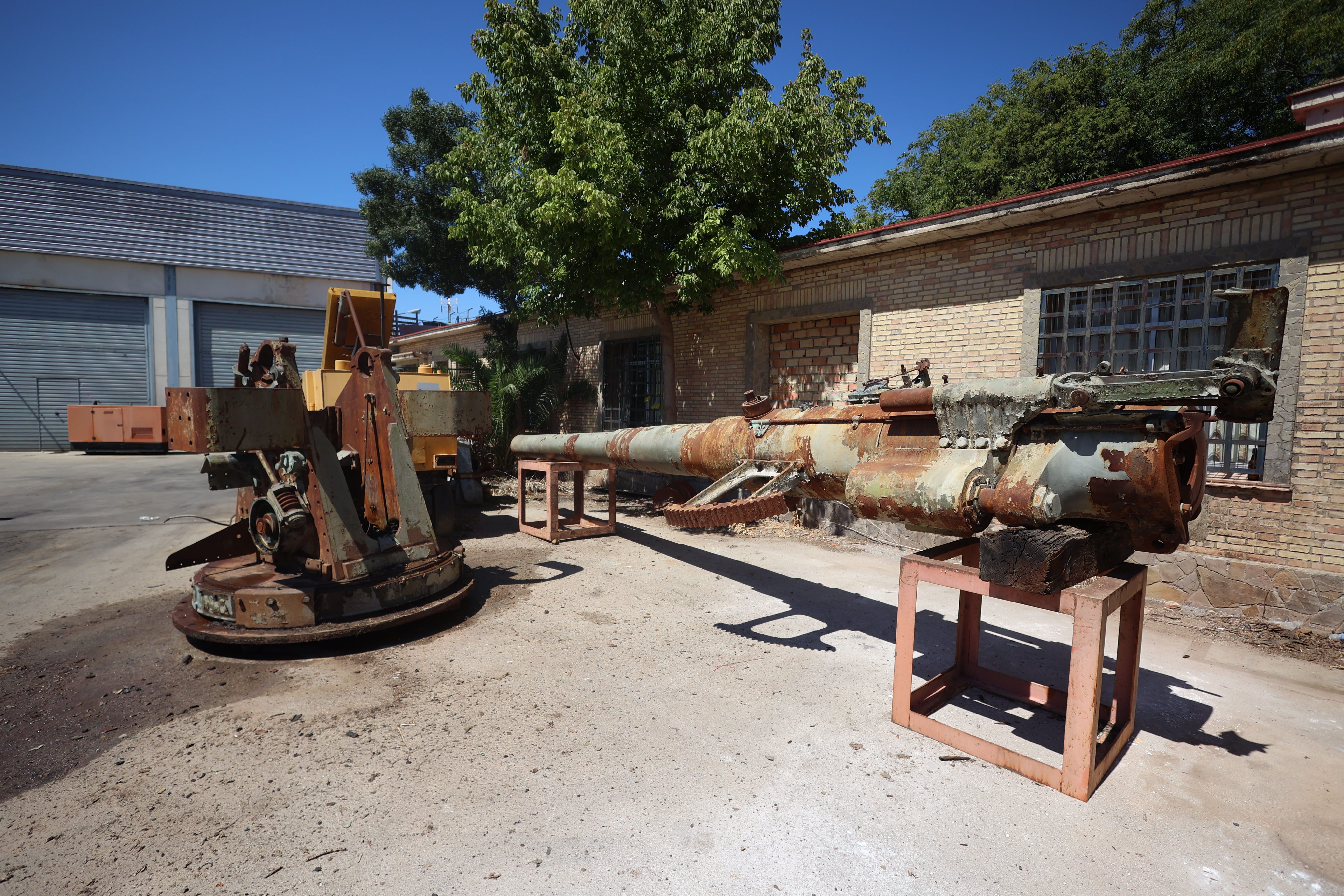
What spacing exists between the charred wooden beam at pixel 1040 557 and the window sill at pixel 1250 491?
333cm

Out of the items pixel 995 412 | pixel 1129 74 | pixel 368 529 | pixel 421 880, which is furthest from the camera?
pixel 1129 74

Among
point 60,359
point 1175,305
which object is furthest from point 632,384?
point 60,359

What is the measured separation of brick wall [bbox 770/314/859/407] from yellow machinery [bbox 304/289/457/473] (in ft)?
13.7

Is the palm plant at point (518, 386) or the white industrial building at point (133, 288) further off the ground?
the white industrial building at point (133, 288)

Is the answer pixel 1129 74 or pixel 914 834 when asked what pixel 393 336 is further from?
pixel 1129 74

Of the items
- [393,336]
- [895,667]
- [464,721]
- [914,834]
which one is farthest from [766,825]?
[393,336]

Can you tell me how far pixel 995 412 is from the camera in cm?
261

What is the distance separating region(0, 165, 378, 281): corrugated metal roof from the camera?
18.3m

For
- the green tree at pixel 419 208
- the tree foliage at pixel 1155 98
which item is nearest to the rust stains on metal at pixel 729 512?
the green tree at pixel 419 208

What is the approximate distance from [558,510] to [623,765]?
483 centimetres

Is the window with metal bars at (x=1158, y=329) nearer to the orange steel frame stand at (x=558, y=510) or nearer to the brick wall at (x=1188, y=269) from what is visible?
the brick wall at (x=1188, y=269)

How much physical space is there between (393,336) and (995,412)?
67.7 ft

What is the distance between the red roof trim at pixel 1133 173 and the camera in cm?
448

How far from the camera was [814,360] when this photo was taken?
881 centimetres
